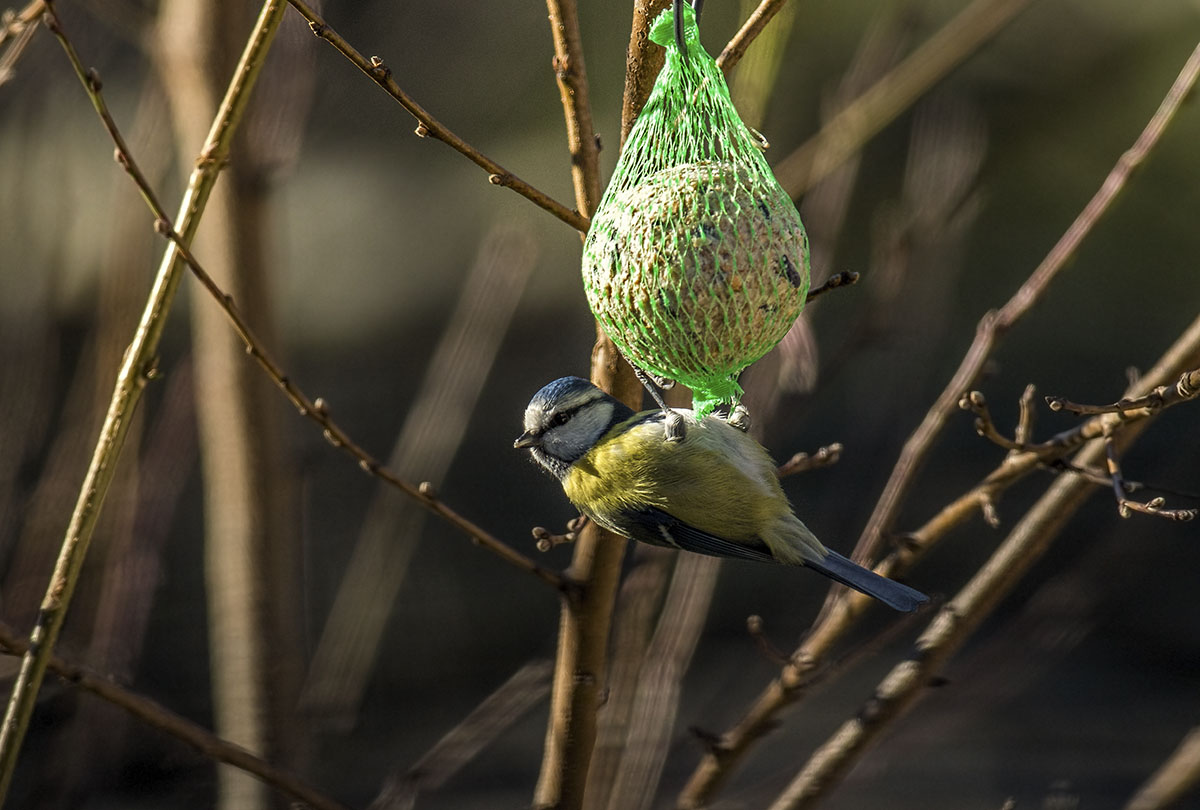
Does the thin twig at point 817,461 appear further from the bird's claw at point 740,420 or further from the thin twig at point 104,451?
the thin twig at point 104,451

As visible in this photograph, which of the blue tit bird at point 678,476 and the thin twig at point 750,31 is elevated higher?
the thin twig at point 750,31

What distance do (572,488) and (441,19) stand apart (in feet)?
9.83

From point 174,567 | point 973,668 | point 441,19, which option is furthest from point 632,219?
point 174,567

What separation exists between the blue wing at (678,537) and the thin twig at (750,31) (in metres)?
0.62

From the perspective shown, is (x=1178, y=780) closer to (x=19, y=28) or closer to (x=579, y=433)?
(x=579, y=433)

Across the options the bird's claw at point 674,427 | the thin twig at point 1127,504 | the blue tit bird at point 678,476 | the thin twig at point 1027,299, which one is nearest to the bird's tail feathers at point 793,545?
the blue tit bird at point 678,476

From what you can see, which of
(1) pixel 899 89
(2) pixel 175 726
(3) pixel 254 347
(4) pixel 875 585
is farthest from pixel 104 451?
(1) pixel 899 89

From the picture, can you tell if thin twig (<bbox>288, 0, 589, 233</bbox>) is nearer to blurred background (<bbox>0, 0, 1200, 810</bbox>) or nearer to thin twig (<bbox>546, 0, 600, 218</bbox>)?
thin twig (<bbox>546, 0, 600, 218</bbox>)

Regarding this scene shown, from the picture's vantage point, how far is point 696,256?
5.10 feet

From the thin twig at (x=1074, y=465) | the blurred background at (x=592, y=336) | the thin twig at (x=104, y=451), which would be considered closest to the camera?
the thin twig at (x=104, y=451)

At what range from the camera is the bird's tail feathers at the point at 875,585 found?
171cm

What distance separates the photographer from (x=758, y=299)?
1.56 meters

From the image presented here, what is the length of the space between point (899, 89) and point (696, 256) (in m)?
0.83

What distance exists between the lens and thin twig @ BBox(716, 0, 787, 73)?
145cm
